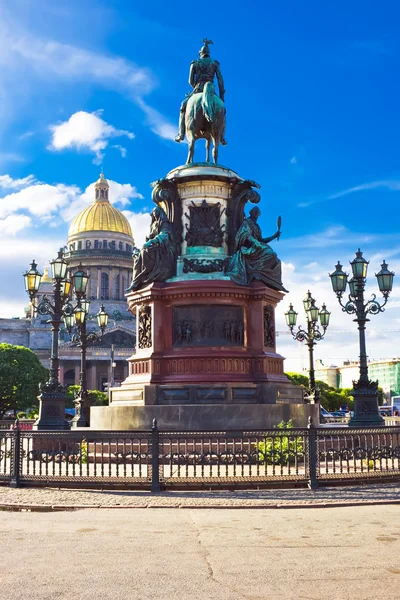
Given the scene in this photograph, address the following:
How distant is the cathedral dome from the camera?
12762 centimetres

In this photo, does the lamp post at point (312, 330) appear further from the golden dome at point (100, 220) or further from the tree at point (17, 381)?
the golden dome at point (100, 220)

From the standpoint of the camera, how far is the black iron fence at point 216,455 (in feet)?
42.5

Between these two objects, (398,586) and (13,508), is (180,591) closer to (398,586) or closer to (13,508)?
(398,586)

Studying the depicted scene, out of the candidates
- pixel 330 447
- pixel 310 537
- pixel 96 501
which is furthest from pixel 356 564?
pixel 330 447

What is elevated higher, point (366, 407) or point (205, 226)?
point (205, 226)

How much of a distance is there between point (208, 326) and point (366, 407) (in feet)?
15.7

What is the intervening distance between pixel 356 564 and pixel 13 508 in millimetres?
6137

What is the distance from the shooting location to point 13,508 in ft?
37.5

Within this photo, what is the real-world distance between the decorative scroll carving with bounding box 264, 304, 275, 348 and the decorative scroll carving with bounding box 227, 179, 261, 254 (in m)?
2.15

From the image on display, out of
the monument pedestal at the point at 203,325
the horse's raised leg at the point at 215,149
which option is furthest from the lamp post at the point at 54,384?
the horse's raised leg at the point at 215,149

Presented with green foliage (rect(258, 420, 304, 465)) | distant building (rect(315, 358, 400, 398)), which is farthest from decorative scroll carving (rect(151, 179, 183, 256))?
distant building (rect(315, 358, 400, 398))

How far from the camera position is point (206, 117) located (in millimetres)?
22500

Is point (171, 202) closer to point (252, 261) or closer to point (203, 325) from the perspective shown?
point (252, 261)

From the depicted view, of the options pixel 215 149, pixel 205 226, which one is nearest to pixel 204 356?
pixel 205 226
